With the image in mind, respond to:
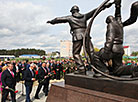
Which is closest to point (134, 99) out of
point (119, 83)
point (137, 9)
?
point (119, 83)

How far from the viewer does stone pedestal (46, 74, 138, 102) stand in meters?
2.83

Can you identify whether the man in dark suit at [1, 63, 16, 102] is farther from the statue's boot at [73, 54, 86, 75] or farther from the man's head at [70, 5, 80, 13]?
the man's head at [70, 5, 80, 13]

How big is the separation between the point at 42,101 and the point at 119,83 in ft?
14.8

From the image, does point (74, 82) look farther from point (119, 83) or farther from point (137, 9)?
point (137, 9)

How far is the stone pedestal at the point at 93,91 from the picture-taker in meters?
2.83

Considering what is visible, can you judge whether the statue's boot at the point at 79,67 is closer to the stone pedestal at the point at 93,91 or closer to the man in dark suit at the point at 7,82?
the stone pedestal at the point at 93,91

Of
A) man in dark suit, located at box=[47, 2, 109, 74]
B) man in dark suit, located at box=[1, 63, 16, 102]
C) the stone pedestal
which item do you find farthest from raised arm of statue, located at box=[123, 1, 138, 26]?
man in dark suit, located at box=[1, 63, 16, 102]

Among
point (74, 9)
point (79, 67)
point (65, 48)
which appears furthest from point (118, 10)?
point (65, 48)

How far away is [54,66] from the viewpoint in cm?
Answer: 1142

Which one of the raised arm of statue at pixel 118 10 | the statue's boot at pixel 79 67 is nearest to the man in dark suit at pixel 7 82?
the statue's boot at pixel 79 67

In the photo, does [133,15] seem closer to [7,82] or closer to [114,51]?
[114,51]

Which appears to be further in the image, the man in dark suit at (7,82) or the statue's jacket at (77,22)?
the man in dark suit at (7,82)

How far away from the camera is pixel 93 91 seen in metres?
3.49

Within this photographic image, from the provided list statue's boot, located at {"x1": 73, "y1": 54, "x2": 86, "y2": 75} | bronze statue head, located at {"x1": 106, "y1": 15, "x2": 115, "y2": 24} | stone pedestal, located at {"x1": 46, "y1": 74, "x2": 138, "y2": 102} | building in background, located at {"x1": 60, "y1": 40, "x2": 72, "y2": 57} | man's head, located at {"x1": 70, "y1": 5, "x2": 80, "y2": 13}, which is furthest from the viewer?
building in background, located at {"x1": 60, "y1": 40, "x2": 72, "y2": 57}
